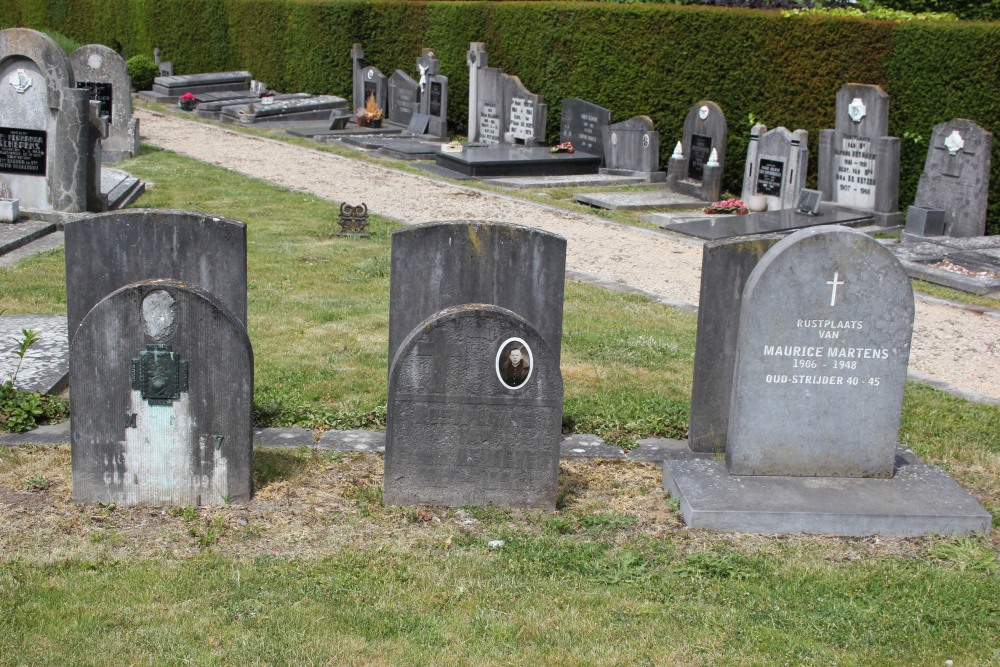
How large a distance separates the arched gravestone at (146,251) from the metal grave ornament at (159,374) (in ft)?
2.94

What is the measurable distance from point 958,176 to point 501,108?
1029cm

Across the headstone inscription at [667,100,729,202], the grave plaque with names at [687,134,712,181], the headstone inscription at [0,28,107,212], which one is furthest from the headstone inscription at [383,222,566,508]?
the grave plaque with names at [687,134,712,181]

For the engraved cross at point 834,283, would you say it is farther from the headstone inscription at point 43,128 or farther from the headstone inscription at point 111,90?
the headstone inscription at point 111,90

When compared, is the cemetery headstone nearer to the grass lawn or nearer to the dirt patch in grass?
the grass lawn

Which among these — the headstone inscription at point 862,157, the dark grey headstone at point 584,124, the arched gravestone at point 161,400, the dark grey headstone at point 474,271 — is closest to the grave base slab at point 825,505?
the dark grey headstone at point 474,271

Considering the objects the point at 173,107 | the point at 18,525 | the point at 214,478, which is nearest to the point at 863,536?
the point at 214,478

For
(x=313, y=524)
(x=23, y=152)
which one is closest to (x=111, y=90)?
(x=23, y=152)

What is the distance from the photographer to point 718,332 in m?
6.44

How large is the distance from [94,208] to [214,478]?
930cm

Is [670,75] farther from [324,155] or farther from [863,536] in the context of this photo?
[863,536]

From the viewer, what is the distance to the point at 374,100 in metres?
26.4

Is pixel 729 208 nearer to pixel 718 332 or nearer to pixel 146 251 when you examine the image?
pixel 718 332

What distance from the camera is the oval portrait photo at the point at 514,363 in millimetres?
5363

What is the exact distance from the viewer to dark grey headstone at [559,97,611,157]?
2011 centimetres
